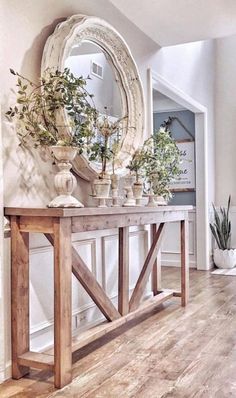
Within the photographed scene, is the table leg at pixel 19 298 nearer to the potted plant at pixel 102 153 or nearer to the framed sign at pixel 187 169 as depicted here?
the potted plant at pixel 102 153

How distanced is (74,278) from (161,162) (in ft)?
4.16

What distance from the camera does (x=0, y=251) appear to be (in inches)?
91.8

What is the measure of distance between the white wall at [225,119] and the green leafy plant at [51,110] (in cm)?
397

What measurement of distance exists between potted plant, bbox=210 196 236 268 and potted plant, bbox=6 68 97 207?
12.4 feet

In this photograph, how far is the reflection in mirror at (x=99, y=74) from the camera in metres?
2.99

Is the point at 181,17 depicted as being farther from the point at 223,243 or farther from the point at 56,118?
the point at 223,243

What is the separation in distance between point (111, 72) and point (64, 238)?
5.65ft

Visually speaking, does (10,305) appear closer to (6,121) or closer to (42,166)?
(42,166)

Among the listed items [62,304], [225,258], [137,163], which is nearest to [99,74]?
[137,163]

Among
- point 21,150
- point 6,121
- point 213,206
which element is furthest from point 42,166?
point 213,206

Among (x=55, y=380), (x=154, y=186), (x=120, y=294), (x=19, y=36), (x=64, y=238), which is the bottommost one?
(x=55, y=380)

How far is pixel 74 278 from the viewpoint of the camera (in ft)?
9.83

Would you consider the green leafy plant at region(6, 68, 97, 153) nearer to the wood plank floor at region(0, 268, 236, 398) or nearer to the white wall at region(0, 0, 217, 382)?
the white wall at region(0, 0, 217, 382)

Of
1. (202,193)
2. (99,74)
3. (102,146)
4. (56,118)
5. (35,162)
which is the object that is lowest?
(202,193)
